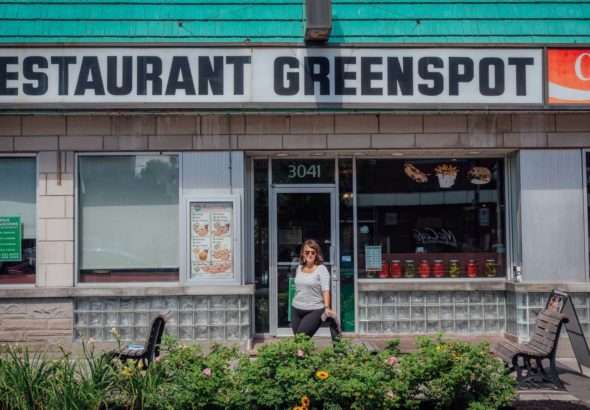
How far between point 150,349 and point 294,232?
4.12m

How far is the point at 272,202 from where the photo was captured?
10938 mm

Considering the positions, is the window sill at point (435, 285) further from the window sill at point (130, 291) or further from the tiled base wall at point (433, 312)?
the window sill at point (130, 291)

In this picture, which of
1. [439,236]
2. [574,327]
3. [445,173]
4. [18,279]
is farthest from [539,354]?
[18,279]

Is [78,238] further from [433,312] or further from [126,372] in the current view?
[433,312]

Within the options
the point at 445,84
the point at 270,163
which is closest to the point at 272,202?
the point at 270,163

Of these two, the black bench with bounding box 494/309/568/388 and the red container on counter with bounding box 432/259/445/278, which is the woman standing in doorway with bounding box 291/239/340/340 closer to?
the black bench with bounding box 494/309/568/388

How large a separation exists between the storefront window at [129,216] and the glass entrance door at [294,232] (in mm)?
1629

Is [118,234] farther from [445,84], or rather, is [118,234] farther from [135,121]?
[445,84]

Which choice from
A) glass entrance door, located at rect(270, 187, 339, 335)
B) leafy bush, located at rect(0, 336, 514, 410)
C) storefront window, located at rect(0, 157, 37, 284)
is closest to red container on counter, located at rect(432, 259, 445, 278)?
glass entrance door, located at rect(270, 187, 339, 335)

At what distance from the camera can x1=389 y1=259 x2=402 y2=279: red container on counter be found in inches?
430

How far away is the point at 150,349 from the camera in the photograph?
289 inches

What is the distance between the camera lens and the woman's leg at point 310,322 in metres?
8.49

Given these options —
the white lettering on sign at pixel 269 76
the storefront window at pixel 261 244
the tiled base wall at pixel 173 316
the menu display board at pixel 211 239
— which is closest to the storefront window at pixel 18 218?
the tiled base wall at pixel 173 316

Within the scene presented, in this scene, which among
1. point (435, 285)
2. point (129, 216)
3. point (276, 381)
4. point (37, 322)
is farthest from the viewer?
point (435, 285)
